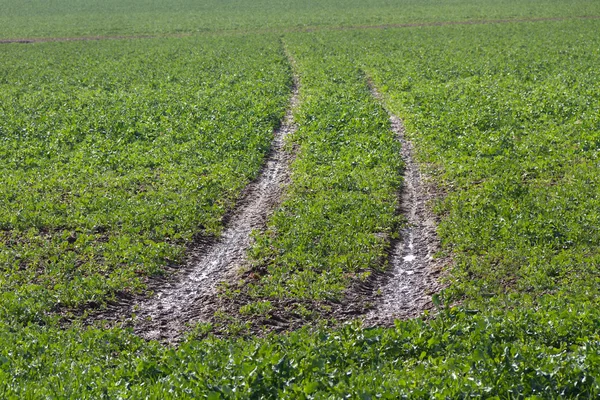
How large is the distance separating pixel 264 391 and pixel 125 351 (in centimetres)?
211

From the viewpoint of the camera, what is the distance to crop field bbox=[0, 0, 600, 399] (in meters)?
7.41

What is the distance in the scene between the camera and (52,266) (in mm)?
11109

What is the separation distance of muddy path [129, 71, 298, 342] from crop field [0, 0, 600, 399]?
0.12 ft

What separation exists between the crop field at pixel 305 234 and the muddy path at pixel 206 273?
0.04 m

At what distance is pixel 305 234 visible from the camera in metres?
11.9

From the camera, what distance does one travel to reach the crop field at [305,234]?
292 inches

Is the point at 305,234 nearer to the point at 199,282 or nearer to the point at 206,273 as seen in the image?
the point at 206,273

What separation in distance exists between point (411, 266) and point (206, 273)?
2889 mm

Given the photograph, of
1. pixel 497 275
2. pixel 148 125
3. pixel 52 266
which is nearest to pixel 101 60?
pixel 148 125

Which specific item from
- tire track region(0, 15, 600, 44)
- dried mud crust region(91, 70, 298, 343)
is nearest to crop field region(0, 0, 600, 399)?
dried mud crust region(91, 70, 298, 343)

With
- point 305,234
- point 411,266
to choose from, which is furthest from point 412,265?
point 305,234

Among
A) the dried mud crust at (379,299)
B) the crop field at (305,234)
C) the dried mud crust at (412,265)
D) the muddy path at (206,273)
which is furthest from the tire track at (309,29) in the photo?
the dried mud crust at (379,299)

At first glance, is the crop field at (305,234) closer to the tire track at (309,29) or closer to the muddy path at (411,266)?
the muddy path at (411,266)

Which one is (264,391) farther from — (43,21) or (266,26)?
(43,21)
